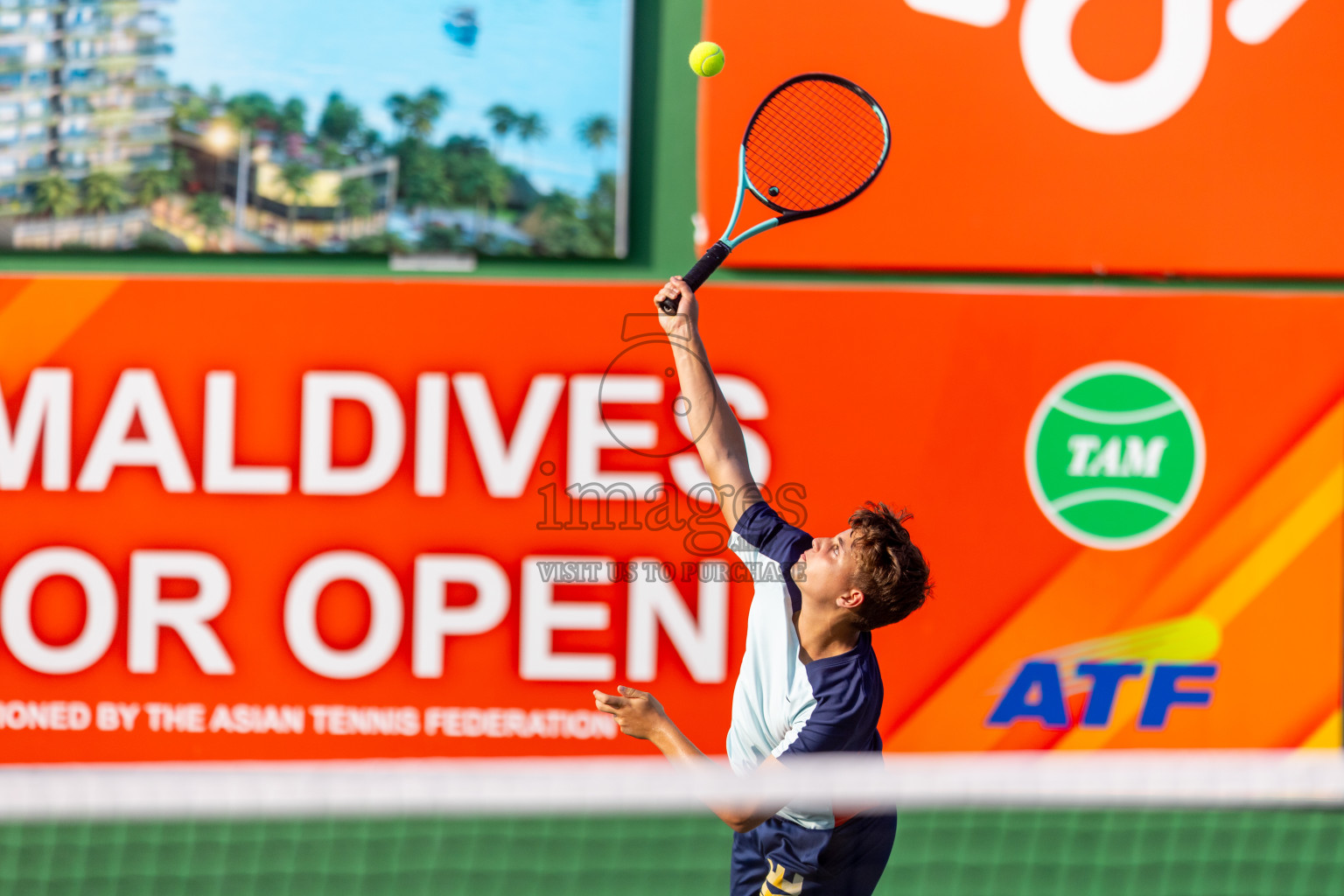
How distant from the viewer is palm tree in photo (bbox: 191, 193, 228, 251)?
3.88 metres

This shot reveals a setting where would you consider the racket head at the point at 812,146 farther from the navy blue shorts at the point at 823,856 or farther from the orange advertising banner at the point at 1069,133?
the navy blue shorts at the point at 823,856

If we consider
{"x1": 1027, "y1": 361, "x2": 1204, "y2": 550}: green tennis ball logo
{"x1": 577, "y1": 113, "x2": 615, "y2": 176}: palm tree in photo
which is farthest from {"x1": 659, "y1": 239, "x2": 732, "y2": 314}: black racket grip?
{"x1": 1027, "y1": 361, "x2": 1204, "y2": 550}: green tennis ball logo

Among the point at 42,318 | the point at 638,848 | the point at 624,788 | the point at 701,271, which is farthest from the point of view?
the point at 42,318

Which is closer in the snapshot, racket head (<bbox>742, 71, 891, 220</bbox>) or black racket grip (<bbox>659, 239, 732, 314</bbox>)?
black racket grip (<bbox>659, 239, 732, 314</bbox>)

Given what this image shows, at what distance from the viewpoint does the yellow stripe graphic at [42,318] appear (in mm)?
3824

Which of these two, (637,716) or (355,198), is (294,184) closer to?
(355,198)

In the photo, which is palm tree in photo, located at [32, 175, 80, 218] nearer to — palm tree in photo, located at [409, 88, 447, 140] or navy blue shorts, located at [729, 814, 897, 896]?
palm tree in photo, located at [409, 88, 447, 140]

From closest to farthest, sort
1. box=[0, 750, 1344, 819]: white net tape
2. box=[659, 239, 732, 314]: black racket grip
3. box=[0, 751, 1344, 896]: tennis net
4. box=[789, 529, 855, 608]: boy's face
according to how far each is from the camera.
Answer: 1. box=[0, 750, 1344, 819]: white net tape
2. box=[789, 529, 855, 608]: boy's face
3. box=[659, 239, 732, 314]: black racket grip
4. box=[0, 751, 1344, 896]: tennis net

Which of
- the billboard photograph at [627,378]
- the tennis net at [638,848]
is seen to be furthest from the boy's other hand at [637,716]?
the billboard photograph at [627,378]

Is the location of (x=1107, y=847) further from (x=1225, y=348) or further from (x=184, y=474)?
(x=184, y=474)

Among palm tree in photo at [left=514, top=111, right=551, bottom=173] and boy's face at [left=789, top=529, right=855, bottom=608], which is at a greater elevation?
palm tree in photo at [left=514, top=111, right=551, bottom=173]

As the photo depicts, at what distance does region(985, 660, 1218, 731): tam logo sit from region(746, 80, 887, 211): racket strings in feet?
5.87

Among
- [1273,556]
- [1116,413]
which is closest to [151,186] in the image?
[1116,413]

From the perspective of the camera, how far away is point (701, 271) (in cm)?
260
